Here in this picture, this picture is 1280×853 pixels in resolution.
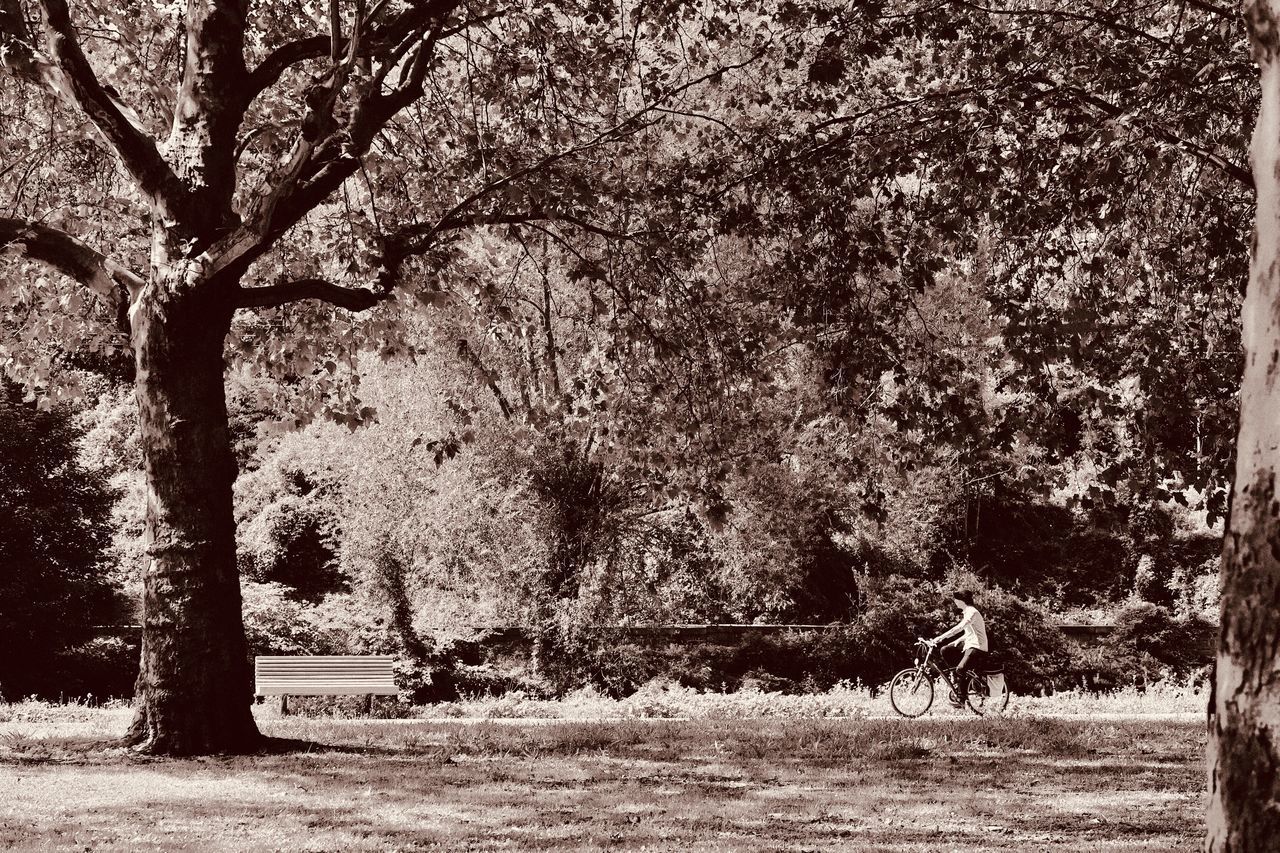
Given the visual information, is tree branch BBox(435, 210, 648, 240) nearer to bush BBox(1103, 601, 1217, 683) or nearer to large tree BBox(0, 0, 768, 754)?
large tree BBox(0, 0, 768, 754)

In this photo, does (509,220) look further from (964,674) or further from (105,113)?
(964,674)

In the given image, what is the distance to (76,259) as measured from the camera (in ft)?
38.3

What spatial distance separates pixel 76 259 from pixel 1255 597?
10.5 meters

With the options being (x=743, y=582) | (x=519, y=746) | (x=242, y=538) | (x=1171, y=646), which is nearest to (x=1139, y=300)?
(x=519, y=746)

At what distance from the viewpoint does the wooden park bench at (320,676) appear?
61.8 ft

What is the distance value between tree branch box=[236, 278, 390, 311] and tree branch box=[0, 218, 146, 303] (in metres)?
0.95

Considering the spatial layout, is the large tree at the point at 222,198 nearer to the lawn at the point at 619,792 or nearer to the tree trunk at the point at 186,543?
the tree trunk at the point at 186,543

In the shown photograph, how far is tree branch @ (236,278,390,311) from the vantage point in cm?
1177

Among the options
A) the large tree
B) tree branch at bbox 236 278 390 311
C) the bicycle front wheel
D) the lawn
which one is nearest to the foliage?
the large tree

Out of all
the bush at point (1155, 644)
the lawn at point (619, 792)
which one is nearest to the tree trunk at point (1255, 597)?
the lawn at point (619, 792)

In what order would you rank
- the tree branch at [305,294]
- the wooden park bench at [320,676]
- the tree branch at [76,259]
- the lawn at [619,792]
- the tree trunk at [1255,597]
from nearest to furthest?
1. the tree trunk at [1255,597]
2. the lawn at [619,792]
3. the tree branch at [76,259]
4. the tree branch at [305,294]
5. the wooden park bench at [320,676]

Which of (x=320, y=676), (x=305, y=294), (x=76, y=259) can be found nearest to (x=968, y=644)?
(x=320, y=676)

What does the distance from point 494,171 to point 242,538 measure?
18.9m

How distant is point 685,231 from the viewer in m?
12.4
